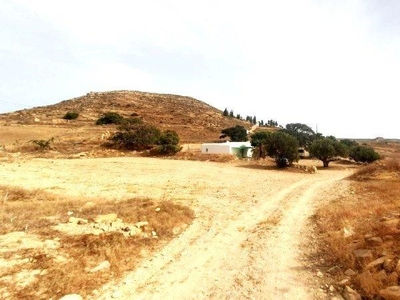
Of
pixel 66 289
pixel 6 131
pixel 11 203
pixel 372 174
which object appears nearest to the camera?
pixel 66 289

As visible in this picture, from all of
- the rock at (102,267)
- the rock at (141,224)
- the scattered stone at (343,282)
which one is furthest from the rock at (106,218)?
the scattered stone at (343,282)

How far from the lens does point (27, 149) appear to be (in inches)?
1762

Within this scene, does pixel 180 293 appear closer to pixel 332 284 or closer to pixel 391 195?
pixel 332 284

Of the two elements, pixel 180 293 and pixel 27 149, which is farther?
pixel 27 149

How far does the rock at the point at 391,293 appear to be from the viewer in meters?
5.91

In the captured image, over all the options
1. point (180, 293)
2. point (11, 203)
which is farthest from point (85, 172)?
point (180, 293)

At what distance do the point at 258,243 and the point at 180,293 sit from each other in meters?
4.07

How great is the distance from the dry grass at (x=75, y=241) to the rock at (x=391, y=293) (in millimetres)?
6047

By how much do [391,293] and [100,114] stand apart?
94297 mm

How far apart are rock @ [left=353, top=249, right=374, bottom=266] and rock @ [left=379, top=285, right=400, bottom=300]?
5.24ft

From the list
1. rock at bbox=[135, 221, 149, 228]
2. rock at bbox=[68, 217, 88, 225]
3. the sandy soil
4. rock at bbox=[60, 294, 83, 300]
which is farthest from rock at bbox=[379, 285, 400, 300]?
rock at bbox=[68, 217, 88, 225]

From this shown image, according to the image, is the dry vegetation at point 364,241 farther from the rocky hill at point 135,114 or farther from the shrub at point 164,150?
the rocky hill at point 135,114

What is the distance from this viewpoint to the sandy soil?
7.16 m

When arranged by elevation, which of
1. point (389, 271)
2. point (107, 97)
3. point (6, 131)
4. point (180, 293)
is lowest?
point (180, 293)
